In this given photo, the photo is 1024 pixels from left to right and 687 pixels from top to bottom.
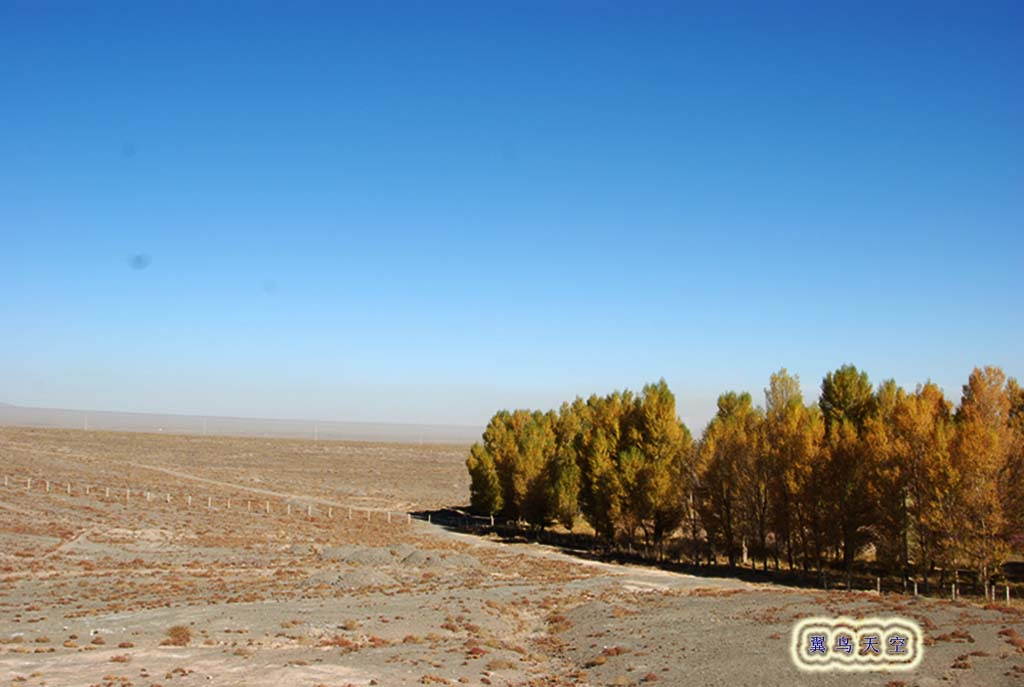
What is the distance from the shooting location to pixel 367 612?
3947 centimetres

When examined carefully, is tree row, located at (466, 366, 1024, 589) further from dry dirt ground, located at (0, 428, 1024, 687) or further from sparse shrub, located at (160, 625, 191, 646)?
sparse shrub, located at (160, 625, 191, 646)

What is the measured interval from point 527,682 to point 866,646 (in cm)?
1376

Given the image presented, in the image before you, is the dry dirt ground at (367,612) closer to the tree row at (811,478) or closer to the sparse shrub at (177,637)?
the sparse shrub at (177,637)

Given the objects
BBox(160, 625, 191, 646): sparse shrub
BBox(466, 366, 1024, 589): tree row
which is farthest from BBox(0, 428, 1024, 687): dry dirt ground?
BBox(466, 366, 1024, 589): tree row

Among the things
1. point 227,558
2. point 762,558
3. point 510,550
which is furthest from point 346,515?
point 762,558

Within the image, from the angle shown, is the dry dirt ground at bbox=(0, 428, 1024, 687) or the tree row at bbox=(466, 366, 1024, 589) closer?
the dry dirt ground at bbox=(0, 428, 1024, 687)

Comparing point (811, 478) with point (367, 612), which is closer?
point (367, 612)

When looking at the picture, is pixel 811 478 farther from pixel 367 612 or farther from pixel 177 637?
pixel 177 637

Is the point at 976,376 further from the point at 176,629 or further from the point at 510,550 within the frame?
the point at 176,629

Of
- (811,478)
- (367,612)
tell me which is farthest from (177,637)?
(811,478)

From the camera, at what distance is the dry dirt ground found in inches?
1074

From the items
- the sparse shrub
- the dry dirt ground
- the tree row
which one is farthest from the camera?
the tree row

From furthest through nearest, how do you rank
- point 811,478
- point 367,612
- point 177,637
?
point 811,478
point 367,612
point 177,637

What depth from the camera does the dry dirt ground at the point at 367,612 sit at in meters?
27.3
